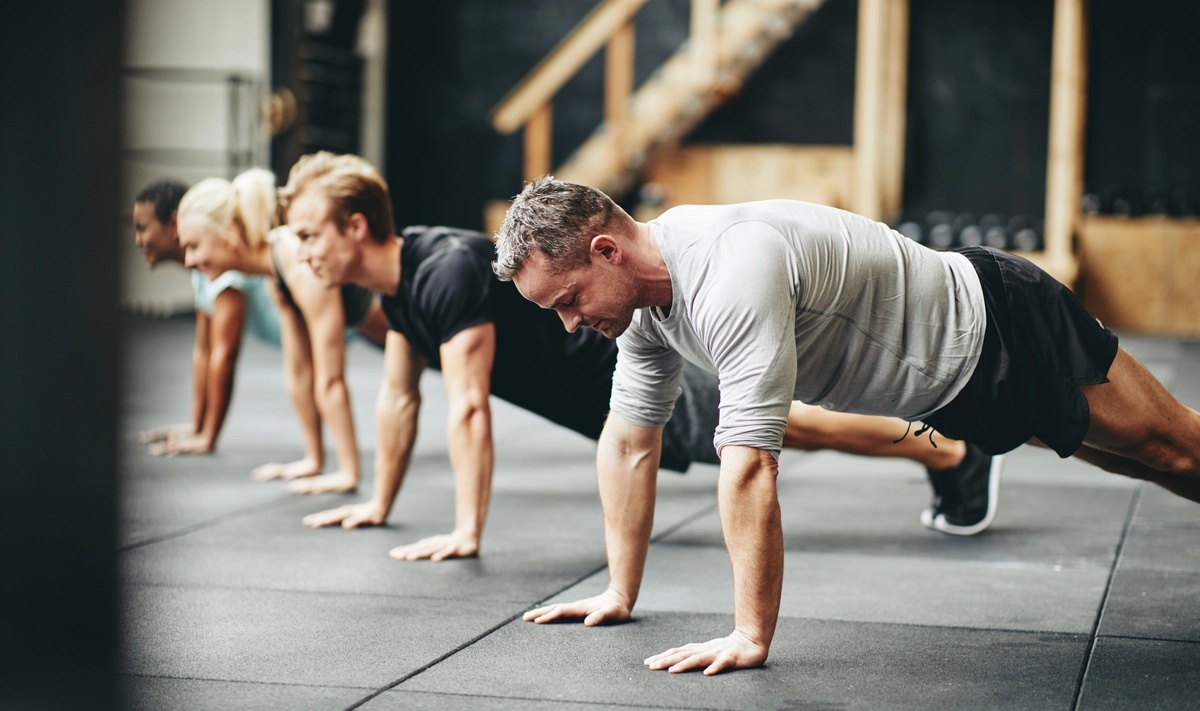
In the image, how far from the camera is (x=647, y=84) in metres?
13.1

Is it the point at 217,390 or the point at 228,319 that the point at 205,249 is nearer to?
the point at 228,319

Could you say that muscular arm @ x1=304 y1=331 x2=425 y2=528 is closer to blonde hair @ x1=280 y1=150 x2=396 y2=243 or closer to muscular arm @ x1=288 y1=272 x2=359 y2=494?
blonde hair @ x1=280 y1=150 x2=396 y2=243

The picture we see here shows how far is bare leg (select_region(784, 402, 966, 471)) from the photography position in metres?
4.07

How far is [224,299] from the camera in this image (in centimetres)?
550

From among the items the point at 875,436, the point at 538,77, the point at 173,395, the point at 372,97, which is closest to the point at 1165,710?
the point at 875,436

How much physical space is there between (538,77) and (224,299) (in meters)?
7.04

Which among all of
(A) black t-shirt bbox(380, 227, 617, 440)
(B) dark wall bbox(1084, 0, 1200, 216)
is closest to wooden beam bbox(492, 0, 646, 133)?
(B) dark wall bbox(1084, 0, 1200, 216)

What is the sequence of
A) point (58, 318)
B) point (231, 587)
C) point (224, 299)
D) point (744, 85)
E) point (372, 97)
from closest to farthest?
1. point (58, 318)
2. point (231, 587)
3. point (224, 299)
4. point (744, 85)
5. point (372, 97)

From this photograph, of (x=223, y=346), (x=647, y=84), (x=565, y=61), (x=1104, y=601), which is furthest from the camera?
(x=647, y=84)

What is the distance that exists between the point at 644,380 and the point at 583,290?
1.28ft

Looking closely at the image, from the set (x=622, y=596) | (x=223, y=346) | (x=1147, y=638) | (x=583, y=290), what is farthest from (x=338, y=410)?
(x=1147, y=638)

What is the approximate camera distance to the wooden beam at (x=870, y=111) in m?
11.4

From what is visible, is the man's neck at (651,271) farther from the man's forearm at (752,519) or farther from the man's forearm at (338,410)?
the man's forearm at (338,410)

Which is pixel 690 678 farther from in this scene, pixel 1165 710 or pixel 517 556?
pixel 517 556
